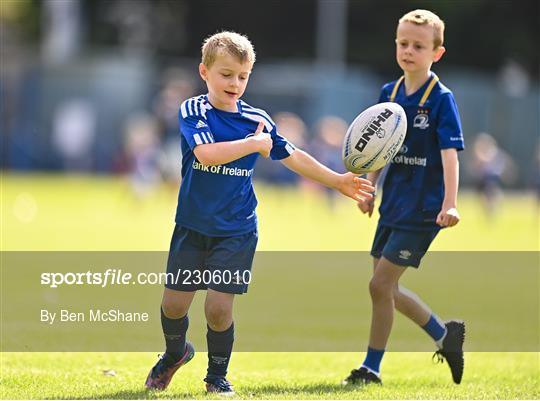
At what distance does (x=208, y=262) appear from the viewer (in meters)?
6.19

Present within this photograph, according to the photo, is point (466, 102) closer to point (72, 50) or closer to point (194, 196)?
point (72, 50)

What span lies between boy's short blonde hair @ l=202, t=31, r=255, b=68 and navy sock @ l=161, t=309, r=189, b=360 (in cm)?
144

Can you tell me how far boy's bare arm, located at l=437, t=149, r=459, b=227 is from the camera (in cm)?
664

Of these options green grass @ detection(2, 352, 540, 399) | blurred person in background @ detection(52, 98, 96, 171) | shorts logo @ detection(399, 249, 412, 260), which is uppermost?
shorts logo @ detection(399, 249, 412, 260)

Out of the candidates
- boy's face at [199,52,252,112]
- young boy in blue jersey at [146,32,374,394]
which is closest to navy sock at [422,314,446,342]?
young boy in blue jersey at [146,32,374,394]

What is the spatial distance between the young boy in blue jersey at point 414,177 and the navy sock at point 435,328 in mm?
140

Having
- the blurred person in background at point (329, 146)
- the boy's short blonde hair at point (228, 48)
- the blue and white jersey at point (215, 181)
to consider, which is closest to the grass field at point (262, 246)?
the blue and white jersey at point (215, 181)

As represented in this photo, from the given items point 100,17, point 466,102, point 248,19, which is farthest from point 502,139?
point 100,17

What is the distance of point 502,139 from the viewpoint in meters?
39.4

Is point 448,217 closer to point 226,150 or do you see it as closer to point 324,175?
point 324,175

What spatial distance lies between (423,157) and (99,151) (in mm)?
30742

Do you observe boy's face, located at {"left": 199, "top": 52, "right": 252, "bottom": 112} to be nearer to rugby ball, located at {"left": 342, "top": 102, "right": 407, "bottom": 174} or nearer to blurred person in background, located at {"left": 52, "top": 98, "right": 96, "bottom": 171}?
rugby ball, located at {"left": 342, "top": 102, "right": 407, "bottom": 174}

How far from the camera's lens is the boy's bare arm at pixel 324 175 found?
6473mm

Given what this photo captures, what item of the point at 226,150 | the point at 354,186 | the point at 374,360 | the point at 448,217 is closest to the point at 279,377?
the point at 374,360
